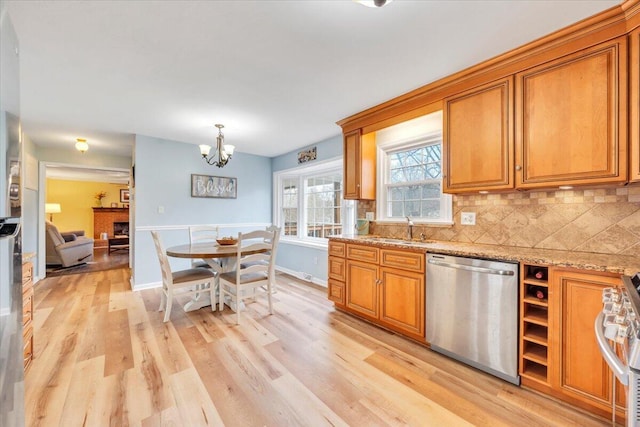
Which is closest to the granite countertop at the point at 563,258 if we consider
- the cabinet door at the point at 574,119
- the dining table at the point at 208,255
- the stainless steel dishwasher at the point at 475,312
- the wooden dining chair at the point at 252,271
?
the stainless steel dishwasher at the point at 475,312

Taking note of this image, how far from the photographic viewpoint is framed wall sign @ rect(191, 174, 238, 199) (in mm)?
4590

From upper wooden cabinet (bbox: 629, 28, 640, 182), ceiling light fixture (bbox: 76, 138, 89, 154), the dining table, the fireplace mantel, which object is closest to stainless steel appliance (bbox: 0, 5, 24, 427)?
the dining table

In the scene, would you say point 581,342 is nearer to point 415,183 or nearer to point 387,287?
point 387,287

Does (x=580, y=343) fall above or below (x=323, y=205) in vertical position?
below

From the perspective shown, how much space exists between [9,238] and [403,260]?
95.6 inches

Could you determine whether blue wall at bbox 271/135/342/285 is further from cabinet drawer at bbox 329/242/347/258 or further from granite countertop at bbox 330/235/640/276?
granite countertop at bbox 330/235/640/276

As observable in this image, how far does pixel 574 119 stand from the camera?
1746 mm

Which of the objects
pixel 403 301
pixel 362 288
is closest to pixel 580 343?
pixel 403 301

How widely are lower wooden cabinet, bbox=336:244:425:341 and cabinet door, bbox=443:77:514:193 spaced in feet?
2.59

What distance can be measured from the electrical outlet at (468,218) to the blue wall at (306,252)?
200 centimetres

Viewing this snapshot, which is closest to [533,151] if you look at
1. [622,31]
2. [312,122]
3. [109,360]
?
[622,31]

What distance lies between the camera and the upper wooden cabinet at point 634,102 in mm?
1492

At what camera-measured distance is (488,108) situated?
214cm

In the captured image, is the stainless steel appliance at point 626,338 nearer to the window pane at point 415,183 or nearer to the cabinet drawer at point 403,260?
the cabinet drawer at point 403,260
